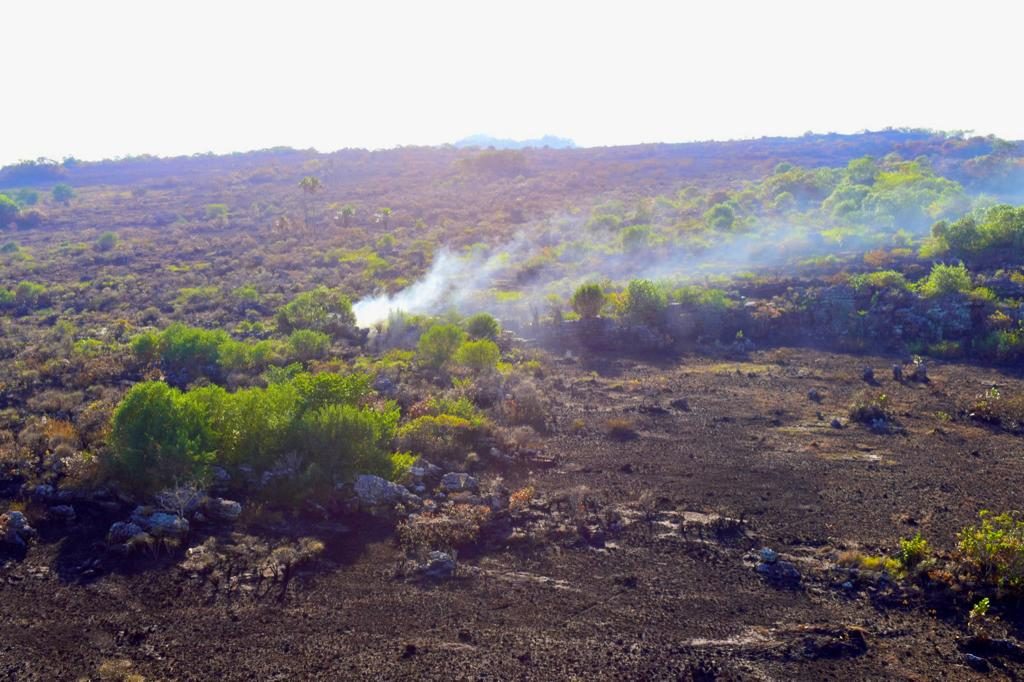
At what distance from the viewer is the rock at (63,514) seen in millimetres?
13812

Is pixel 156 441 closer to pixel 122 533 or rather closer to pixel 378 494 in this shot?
pixel 122 533

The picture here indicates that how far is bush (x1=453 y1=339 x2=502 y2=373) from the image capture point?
78.3 ft

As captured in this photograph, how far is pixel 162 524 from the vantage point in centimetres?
1304

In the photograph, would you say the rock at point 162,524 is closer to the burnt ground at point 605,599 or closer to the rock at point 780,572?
the burnt ground at point 605,599

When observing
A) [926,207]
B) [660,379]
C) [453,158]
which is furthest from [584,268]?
[453,158]

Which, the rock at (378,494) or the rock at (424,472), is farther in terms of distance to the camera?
the rock at (424,472)

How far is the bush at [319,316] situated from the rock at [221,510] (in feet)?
54.7

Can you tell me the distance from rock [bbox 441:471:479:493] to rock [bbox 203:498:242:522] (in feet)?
14.1

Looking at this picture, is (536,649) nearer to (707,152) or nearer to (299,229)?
(299,229)

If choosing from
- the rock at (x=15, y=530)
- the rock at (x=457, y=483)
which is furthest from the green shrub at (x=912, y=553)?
the rock at (x=15, y=530)

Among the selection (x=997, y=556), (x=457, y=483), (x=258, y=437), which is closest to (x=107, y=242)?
(x=258, y=437)

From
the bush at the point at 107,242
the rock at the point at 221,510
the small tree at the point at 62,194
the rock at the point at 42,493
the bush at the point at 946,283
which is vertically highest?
the small tree at the point at 62,194

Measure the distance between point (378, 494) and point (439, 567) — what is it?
2.64 metres

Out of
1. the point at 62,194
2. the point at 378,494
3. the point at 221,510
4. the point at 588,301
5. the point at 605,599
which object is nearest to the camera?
A: the point at 605,599
